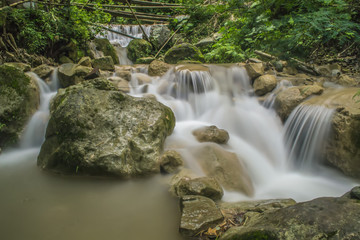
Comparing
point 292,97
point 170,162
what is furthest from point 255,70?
point 170,162

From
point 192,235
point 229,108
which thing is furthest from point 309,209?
point 229,108

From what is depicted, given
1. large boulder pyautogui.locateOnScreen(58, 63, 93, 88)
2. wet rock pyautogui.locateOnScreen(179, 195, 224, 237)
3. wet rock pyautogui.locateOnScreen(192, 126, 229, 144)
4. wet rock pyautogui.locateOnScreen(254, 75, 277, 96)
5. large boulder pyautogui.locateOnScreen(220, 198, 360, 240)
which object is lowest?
wet rock pyautogui.locateOnScreen(179, 195, 224, 237)

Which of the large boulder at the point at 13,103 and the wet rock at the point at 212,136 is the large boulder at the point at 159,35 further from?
the wet rock at the point at 212,136

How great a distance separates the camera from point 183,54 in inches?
365

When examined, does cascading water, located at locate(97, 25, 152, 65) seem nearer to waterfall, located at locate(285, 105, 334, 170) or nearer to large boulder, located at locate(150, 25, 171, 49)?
large boulder, located at locate(150, 25, 171, 49)

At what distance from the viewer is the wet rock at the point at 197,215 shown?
6.49ft

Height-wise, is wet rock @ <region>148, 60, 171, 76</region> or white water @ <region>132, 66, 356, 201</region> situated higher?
wet rock @ <region>148, 60, 171, 76</region>

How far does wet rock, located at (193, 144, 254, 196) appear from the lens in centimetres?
307

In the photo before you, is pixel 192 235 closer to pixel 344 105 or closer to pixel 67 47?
pixel 344 105

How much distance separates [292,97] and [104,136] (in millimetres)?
3974

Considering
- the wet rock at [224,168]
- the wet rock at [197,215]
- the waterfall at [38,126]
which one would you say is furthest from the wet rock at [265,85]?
the waterfall at [38,126]

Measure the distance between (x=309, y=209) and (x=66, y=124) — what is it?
129 inches

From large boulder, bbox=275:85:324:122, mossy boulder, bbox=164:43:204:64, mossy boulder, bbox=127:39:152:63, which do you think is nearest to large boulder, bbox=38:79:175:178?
large boulder, bbox=275:85:324:122

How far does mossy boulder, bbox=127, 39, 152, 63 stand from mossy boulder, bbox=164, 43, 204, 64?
1.49m
